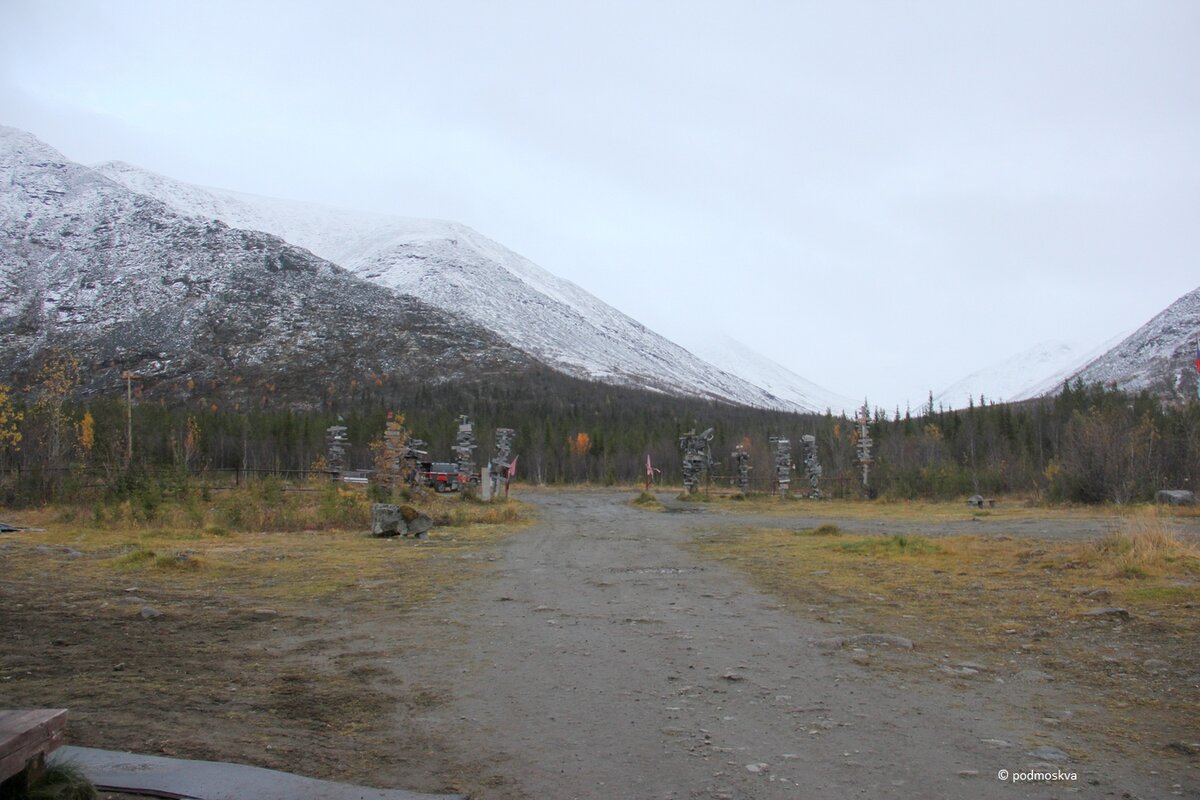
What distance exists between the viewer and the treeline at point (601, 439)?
30.7 metres

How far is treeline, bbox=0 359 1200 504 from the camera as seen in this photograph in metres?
30.7

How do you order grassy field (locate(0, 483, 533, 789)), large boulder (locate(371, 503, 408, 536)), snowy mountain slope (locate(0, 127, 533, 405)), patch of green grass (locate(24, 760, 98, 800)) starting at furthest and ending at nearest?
snowy mountain slope (locate(0, 127, 533, 405)) → large boulder (locate(371, 503, 408, 536)) → grassy field (locate(0, 483, 533, 789)) → patch of green grass (locate(24, 760, 98, 800))

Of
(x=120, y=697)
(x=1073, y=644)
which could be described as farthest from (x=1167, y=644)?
(x=120, y=697)

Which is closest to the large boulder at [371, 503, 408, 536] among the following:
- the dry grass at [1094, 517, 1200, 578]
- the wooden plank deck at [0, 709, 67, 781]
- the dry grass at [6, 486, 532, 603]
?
the dry grass at [6, 486, 532, 603]

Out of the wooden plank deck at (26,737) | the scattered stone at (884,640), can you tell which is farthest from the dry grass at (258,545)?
the wooden plank deck at (26,737)

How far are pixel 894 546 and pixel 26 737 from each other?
14416 mm

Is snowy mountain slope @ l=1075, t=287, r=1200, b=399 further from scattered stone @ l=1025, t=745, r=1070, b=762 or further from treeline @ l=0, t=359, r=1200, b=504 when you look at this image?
scattered stone @ l=1025, t=745, r=1070, b=762

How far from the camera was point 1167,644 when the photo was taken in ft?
24.3

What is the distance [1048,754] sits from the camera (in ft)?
16.1

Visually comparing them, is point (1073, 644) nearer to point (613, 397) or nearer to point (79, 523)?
point (79, 523)

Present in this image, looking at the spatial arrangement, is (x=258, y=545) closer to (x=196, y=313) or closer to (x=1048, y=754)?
(x=1048, y=754)

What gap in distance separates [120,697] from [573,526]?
18.9 m

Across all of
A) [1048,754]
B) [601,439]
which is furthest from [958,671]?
[601,439]

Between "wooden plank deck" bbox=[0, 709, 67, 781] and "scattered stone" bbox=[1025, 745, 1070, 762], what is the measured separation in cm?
541
